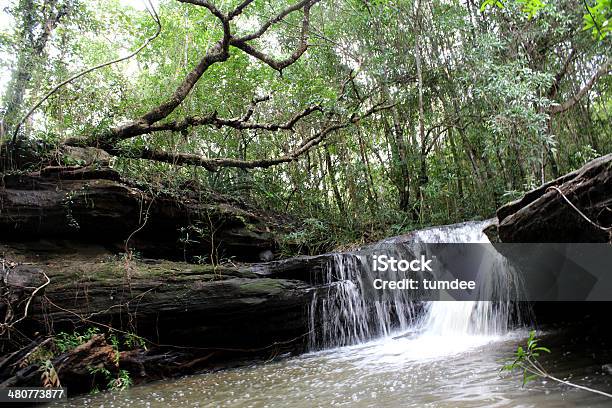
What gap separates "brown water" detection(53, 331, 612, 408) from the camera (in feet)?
9.89

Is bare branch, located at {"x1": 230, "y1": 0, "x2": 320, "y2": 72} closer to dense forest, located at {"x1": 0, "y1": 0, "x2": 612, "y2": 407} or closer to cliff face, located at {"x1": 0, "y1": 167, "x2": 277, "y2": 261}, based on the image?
dense forest, located at {"x1": 0, "y1": 0, "x2": 612, "y2": 407}

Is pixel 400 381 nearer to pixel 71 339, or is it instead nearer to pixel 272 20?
pixel 71 339

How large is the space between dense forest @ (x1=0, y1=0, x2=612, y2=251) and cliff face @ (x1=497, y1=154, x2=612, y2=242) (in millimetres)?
4213

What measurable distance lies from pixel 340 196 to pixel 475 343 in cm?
696

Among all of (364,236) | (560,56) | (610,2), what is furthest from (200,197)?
(560,56)

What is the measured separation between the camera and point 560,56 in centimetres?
983

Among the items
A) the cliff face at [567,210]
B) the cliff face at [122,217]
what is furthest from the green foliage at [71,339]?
the cliff face at [567,210]

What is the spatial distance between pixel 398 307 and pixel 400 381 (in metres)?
3.17

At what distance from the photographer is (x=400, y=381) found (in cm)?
376

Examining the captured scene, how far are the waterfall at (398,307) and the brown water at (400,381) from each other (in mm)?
397

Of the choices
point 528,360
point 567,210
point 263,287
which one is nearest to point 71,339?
point 263,287

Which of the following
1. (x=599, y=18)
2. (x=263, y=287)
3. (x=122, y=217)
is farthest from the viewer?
(x=122, y=217)

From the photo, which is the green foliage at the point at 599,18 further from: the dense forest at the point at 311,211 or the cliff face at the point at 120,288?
the cliff face at the point at 120,288

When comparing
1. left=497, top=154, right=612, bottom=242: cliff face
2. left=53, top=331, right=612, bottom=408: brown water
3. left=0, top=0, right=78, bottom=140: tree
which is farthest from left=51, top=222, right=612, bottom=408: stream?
left=0, top=0, right=78, bottom=140: tree
